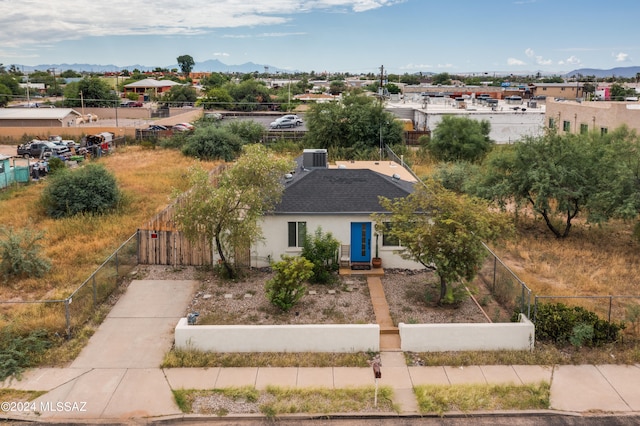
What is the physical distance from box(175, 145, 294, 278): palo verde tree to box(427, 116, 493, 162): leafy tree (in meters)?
25.7

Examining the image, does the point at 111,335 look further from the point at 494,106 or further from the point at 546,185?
the point at 494,106

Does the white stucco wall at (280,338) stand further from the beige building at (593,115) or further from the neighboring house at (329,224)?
the beige building at (593,115)

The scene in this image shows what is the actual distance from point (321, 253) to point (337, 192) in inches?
116

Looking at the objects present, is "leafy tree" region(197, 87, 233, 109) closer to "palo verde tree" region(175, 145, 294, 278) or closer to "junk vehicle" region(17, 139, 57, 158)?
"junk vehicle" region(17, 139, 57, 158)

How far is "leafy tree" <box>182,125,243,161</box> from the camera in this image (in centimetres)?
4525

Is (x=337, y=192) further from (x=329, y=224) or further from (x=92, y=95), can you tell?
(x=92, y=95)

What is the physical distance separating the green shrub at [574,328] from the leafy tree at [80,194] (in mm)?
21045

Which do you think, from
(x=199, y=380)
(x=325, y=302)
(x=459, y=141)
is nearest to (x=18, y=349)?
(x=199, y=380)

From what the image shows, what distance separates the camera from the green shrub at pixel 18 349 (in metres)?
13.6

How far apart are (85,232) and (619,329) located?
68.6 ft

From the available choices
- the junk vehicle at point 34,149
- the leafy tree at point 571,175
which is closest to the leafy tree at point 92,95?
the junk vehicle at point 34,149

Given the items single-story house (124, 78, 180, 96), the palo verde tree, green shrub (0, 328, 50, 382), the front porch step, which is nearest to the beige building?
the front porch step

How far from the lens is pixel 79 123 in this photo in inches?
2576

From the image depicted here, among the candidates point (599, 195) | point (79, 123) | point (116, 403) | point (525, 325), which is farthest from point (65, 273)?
point (79, 123)
